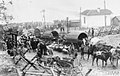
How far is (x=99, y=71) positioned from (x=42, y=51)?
4395mm

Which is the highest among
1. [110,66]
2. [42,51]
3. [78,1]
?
[78,1]

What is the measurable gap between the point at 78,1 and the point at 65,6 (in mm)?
19144

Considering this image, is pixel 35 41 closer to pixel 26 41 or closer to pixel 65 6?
pixel 26 41

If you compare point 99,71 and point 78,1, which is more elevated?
point 78,1

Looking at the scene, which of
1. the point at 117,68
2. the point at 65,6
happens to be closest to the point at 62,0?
the point at 65,6

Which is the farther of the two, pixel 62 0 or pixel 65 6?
pixel 62 0

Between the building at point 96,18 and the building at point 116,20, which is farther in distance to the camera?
the building at point 116,20

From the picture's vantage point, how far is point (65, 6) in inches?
5974

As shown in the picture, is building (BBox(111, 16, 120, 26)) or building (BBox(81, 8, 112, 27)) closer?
building (BBox(81, 8, 112, 27))

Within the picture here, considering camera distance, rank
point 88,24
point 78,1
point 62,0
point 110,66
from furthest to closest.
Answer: point 62,0, point 78,1, point 88,24, point 110,66

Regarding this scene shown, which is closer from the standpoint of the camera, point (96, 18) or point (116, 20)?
point (96, 18)

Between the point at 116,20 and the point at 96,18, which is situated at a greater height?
the point at 96,18

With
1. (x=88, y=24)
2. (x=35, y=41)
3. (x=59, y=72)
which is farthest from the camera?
(x=88, y=24)

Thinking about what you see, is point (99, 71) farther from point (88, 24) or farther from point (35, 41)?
point (88, 24)
